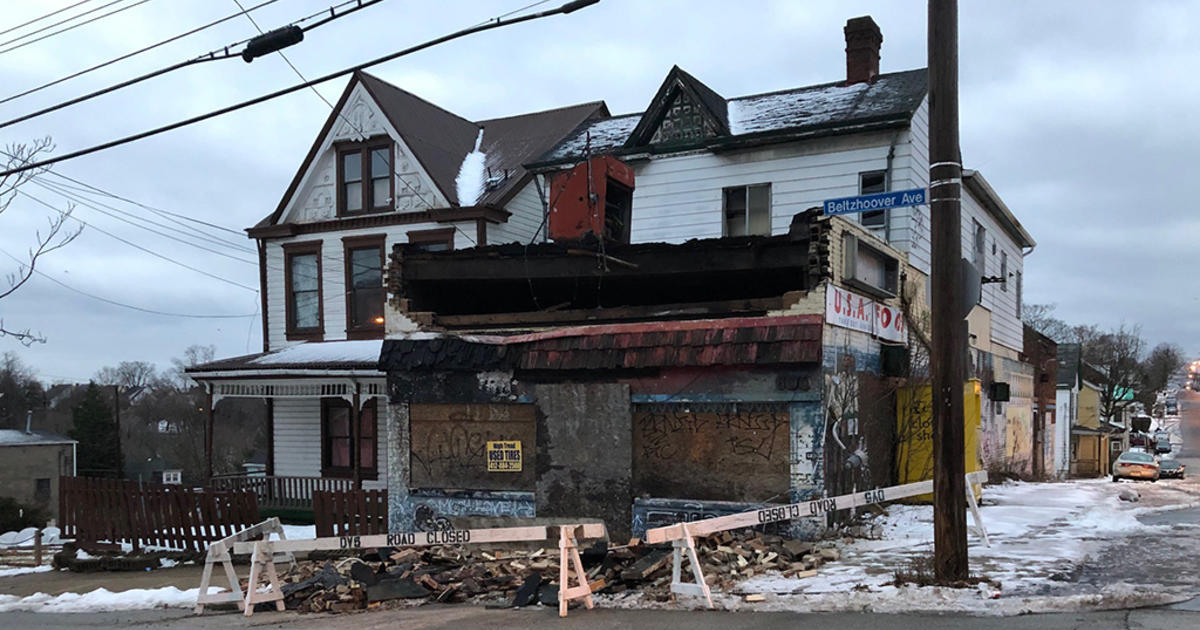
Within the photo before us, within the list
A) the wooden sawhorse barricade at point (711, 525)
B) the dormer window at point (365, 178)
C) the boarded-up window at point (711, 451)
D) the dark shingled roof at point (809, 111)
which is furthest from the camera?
the dormer window at point (365, 178)

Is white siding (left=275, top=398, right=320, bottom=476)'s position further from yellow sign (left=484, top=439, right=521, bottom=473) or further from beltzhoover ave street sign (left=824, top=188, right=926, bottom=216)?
beltzhoover ave street sign (left=824, top=188, right=926, bottom=216)

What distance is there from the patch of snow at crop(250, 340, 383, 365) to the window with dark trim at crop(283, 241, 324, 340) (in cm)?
48

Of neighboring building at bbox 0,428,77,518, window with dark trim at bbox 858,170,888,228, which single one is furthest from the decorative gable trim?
neighboring building at bbox 0,428,77,518

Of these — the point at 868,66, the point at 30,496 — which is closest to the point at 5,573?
the point at 868,66

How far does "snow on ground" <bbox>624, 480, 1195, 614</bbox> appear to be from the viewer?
7453mm

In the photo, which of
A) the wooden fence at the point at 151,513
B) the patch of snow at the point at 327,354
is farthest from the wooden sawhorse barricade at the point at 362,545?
the patch of snow at the point at 327,354

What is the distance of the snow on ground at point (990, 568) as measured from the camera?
7.45 meters

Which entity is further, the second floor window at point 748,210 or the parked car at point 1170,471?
the parked car at point 1170,471

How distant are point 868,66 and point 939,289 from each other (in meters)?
12.8

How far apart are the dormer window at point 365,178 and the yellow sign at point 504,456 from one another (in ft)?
36.1

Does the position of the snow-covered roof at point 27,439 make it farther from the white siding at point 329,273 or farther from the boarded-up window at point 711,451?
the boarded-up window at point 711,451

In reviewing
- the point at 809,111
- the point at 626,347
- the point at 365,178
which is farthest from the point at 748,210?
the point at 365,178

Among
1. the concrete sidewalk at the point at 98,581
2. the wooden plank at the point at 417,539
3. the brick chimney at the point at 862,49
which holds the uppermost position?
the brick chimney at the point at 862,49

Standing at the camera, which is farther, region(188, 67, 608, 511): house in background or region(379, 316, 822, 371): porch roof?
region(188, 67, 608, 511): house in background
